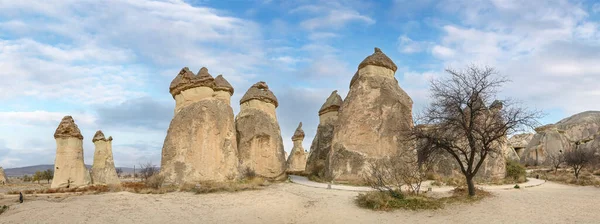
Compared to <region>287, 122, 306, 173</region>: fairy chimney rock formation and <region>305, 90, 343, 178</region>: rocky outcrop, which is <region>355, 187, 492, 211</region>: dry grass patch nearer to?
<region>305, 90, 343, 178</region>: rocky outcrop

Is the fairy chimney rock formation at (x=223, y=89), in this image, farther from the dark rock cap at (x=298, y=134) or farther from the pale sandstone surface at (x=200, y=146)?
the dark rock cap at (x=298, y=134)

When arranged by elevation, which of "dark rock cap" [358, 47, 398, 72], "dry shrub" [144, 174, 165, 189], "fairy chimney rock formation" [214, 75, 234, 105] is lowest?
"dry shrub" [144, 174, 165, 189]

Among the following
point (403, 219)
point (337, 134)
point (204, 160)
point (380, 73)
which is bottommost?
point (403, 219)

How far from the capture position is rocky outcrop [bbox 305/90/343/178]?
21297mm

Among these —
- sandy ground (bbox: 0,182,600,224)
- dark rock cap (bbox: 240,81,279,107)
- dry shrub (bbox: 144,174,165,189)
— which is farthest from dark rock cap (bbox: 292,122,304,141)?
sandy ground (bbox: 0,182,600,224)

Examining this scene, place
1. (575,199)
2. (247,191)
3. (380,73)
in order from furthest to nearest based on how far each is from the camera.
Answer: (380,73), (247,191), (575,199)

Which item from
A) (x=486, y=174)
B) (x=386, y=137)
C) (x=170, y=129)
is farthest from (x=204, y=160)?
(x=486, y=174)

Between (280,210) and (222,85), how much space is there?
7.90 metres

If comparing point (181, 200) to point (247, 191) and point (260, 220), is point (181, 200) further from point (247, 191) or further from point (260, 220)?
point (260, 220)

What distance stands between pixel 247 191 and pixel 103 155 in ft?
38.2

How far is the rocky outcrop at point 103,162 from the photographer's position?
63.8 feet

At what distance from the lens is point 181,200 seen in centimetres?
1113

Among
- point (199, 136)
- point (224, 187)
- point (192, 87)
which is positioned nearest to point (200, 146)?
point (199, 136)

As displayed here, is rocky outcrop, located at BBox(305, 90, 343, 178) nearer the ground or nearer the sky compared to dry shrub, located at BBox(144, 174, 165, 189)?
nearer the sky
